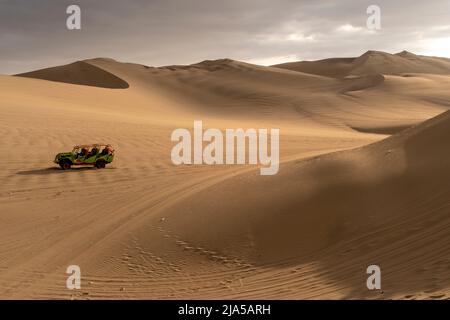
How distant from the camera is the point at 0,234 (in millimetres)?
8094

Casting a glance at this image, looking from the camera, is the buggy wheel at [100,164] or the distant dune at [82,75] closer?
the buggy wheel at [100,164]

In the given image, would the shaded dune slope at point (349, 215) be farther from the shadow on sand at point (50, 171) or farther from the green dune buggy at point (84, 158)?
the shadow on sand at point (50, 171)

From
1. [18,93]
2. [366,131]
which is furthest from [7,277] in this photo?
[18,93]

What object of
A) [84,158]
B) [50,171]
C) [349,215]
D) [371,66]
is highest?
[371,66]

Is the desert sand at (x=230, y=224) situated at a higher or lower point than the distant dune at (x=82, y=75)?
lower

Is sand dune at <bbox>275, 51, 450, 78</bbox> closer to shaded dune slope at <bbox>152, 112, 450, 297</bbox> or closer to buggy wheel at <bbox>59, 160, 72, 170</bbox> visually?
buggy wheel at <bbox>59, 160, 72, 170</bbox>

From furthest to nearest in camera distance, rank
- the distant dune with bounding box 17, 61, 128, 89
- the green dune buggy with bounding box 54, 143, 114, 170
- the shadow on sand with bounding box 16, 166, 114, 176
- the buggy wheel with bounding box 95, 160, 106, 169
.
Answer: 1. the distant dune with bounding box 17, 61, 128, 89
2. the buggy wheel with bounding box 95, 160, 106, 169
3. the green dune buggy with bounding box 54, 143, 114, 170
4. the shadow on sand with bounding box 16, 166, 114, 176

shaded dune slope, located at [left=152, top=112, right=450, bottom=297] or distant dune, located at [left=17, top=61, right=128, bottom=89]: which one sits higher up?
distant dune, located at [left=17, top=61, right=128, bottom=89]

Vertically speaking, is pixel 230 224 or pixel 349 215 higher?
pixel 349 215

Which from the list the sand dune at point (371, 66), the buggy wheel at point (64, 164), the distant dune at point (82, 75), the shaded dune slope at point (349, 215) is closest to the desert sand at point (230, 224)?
the shaded dune slope at point (349, 215)

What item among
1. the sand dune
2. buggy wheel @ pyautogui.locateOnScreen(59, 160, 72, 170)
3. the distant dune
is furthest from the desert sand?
the sand dune

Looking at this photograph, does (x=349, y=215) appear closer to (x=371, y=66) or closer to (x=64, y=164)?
(x=64, y=164)

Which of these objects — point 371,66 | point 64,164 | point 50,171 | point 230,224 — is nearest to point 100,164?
point 64,164
